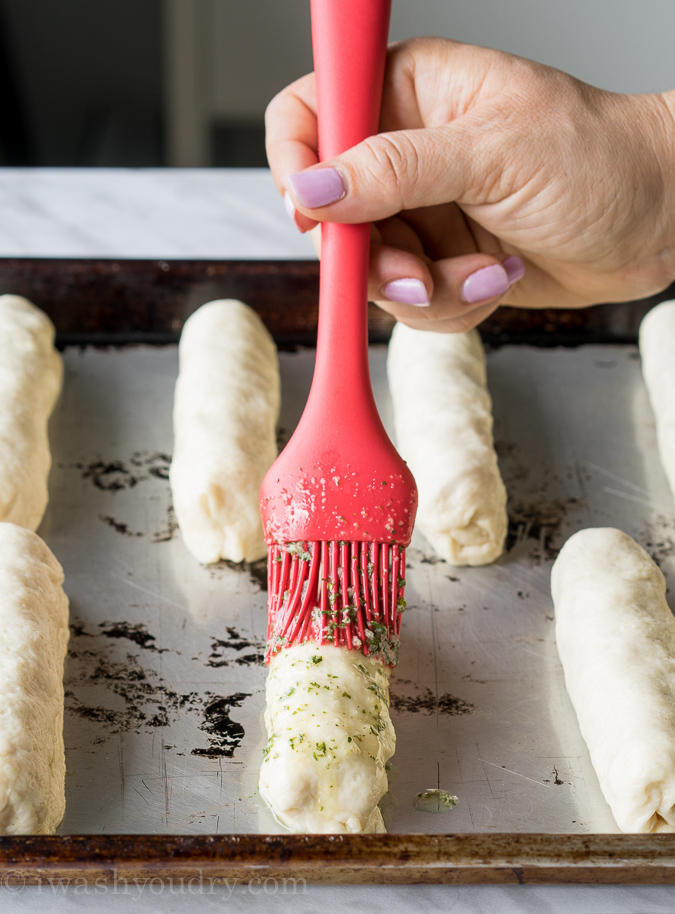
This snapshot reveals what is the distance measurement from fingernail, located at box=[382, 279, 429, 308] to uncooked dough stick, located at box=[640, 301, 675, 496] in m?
0.79

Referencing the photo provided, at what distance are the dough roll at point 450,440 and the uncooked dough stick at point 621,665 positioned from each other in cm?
20

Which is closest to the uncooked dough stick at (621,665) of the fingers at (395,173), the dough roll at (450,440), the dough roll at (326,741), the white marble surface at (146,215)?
the dough roll at (450,440)

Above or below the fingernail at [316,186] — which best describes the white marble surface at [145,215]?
below

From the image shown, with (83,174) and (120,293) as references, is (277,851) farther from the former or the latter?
(83,174)

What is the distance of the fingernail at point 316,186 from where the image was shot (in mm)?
1547

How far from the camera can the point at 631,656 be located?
65.7 inches

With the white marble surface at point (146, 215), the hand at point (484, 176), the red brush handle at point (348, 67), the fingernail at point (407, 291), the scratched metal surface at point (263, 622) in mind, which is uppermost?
the red brush handle at point (348, 67)

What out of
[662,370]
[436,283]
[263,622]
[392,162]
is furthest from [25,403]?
[662,370]

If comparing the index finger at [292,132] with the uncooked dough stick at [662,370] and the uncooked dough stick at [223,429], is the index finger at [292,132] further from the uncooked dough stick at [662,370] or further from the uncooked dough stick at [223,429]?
the uncooked dough stick at [662,370]

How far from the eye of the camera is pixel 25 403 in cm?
222

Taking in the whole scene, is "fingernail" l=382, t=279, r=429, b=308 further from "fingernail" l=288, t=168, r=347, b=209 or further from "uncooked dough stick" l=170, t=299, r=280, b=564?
"uncooked dough stick" l=170, t=299, r=280, b=564

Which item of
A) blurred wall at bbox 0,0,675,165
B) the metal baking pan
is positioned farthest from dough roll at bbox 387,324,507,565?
blurred wall at bbox 0,0,675,165

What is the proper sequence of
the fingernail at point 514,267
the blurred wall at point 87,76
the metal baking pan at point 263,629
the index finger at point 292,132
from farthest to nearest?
A: the blurred wall at point 87,76 → the fingernail at point 514,267 → the index finger at point 292,132 → the metal baking pan at point 263,629

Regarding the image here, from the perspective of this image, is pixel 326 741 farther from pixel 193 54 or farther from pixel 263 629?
pixel 193 54
